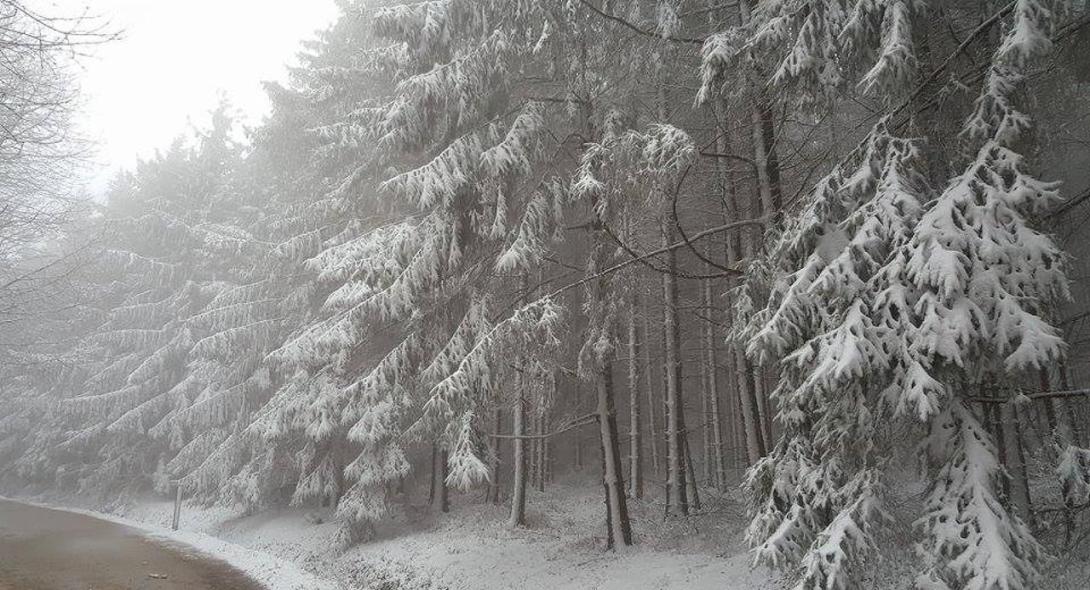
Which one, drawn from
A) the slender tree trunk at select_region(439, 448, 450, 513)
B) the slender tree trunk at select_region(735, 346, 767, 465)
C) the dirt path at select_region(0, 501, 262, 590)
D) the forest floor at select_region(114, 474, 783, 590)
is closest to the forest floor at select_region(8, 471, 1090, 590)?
the forest floor at select_region(114, 474, 783, 590)

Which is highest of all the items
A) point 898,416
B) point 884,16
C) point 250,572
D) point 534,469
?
point 884,16

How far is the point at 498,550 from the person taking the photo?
12180 mm

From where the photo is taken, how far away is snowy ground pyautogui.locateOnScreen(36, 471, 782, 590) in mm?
9648

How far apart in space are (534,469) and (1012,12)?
19.7 m

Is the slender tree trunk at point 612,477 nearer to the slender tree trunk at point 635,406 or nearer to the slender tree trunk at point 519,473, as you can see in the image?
the slender tree trunk at point 519,473

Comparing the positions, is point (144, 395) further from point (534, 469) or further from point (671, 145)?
point (671, 145)

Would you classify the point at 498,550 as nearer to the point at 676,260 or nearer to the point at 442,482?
the point at 442,482

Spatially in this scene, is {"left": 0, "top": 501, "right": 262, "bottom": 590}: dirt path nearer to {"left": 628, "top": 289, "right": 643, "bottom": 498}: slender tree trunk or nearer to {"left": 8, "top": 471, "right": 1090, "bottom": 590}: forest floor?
{"left": 8, "top": 471, "right": 1090, "bottom": 590}: forest floor

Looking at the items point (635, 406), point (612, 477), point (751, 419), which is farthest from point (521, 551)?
point (751, 419)

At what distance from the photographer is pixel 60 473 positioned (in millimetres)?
26891

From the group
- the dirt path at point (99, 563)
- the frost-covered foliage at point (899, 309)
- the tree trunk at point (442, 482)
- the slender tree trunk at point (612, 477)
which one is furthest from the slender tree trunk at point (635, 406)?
the dirt path at point (99, 563)

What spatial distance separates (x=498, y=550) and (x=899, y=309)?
9929mm

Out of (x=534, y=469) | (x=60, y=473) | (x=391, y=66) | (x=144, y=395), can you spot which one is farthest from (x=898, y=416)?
(x=60, y=473)

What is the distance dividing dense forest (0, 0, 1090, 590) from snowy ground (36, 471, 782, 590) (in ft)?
2.73
